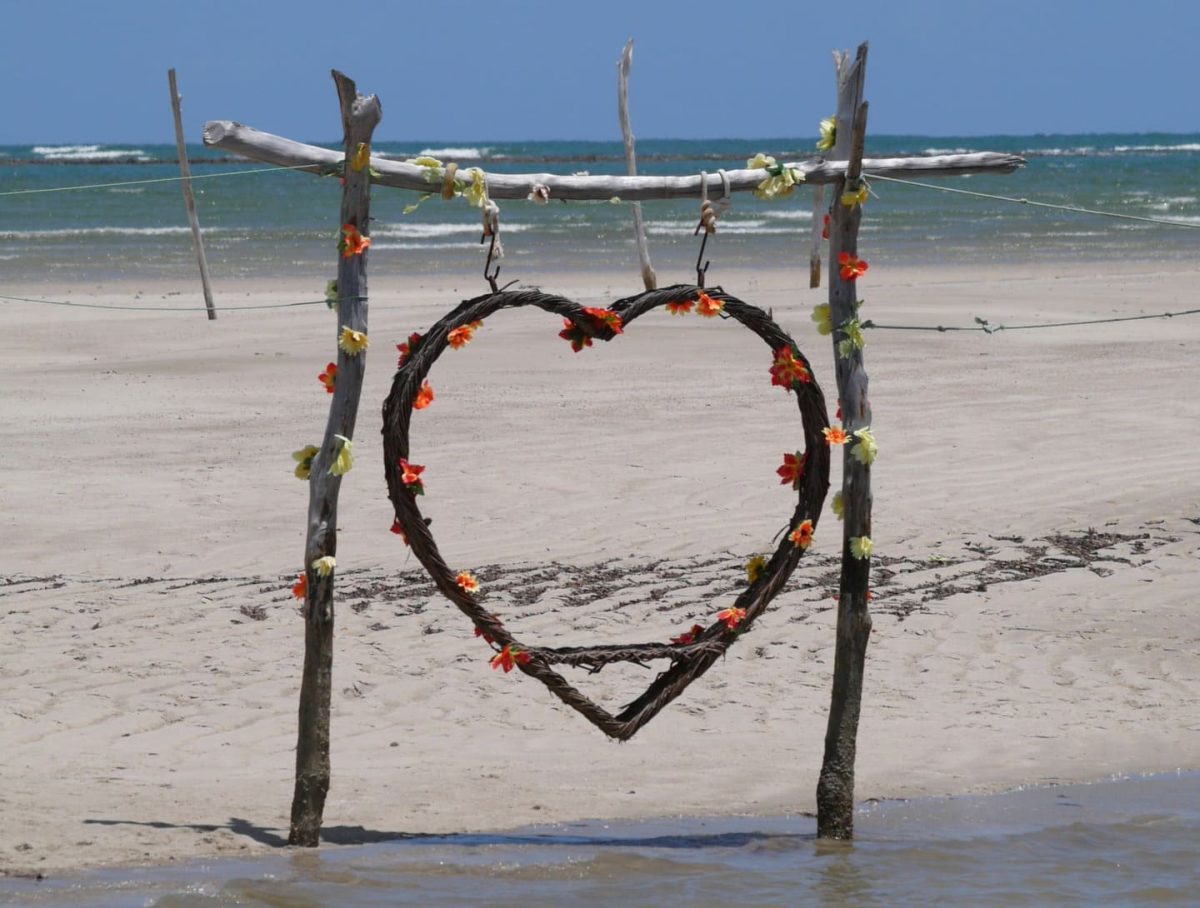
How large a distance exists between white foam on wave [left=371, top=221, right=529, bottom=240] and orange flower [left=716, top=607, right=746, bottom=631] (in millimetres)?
29468

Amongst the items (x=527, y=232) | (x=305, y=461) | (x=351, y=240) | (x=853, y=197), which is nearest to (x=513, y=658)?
(x=305, y=461)

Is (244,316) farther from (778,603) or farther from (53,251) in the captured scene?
(53,251)

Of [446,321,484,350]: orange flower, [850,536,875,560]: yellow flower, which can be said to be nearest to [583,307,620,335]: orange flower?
[446,321,484,350]: orange flower

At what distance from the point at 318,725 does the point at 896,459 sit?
619 cm

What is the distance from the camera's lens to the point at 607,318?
16.4 ft

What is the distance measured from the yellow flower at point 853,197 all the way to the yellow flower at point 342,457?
1689 mm

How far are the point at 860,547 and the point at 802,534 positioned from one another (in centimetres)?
22

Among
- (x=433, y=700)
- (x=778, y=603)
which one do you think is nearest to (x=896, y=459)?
(x=778, y=603)

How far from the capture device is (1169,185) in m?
58.7

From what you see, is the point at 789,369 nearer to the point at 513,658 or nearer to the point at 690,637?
the point at 690,637

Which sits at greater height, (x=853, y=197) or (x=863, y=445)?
(x=853, y=197)

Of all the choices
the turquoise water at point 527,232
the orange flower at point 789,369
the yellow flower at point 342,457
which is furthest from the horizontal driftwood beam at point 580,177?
the turquoise water at point 527,232

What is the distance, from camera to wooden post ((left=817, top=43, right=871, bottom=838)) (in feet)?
16.6

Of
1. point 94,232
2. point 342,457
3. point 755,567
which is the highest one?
point 94,232
